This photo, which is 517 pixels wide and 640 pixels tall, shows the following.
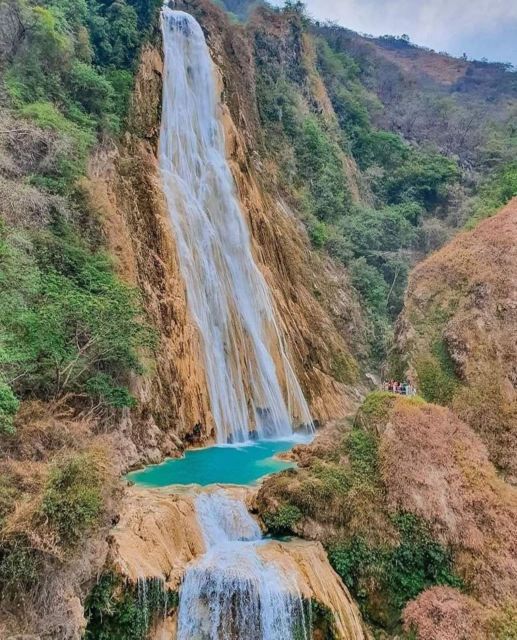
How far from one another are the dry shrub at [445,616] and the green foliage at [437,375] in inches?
283

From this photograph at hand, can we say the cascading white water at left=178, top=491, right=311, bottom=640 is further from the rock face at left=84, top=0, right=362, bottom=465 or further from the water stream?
the rock face at left=84, top=0, right=362, bottom=465

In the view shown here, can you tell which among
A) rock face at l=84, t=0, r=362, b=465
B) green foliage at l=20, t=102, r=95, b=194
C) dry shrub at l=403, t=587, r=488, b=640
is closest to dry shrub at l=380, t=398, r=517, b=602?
dry shrub at l=403, t=587, r=488, b=640

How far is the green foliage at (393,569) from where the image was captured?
33.1ft

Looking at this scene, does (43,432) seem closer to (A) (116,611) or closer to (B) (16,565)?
(B) (16,565)

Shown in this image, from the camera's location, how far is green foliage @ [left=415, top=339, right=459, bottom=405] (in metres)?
16.5

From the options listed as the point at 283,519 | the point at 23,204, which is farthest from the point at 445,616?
the point at 23,204

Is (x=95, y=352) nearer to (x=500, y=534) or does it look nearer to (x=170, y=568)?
(x=170, y=568)

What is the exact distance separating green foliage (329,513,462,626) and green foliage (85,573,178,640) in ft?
12.4

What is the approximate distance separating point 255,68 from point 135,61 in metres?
13.9

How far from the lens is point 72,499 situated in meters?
8.27

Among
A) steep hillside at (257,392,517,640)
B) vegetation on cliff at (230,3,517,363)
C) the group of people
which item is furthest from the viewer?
vegetation on cliff at (230,3,517,363)

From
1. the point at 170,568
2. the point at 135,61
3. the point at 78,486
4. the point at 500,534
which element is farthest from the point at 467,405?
the point at 135,61

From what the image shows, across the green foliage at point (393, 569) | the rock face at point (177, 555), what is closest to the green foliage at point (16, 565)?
the rock face at point (177, 555)

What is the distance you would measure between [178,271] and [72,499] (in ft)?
43.7
